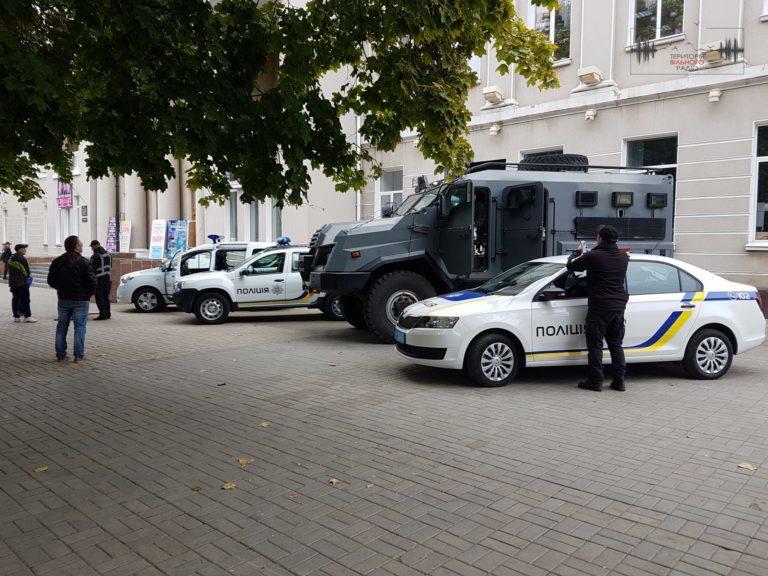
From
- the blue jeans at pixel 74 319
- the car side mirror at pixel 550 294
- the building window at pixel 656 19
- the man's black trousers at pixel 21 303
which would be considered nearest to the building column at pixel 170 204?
the man's black trousers at pixel 21 303

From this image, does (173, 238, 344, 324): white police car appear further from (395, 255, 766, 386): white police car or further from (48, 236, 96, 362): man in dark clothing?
(395, 255, 766, 386): white police car

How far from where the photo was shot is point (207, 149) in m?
6.85

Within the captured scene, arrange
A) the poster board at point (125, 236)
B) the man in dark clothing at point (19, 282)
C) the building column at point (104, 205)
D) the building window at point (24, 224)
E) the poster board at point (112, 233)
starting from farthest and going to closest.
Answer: the building window at point (24, 224) → the building column at point (104, 205) → the poster board at point (112, 233) → the poster board at point (125, 236) → the man in dark clothing at point (19, 282)

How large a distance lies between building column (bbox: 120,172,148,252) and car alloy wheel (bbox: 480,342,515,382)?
89.4 ft

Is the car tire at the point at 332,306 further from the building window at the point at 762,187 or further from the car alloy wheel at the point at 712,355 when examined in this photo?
the building window at the point at 762,187

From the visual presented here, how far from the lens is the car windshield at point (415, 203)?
1175 cm

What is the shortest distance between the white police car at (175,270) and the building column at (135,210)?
593 inches

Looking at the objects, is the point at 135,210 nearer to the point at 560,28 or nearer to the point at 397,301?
the point at 560,28

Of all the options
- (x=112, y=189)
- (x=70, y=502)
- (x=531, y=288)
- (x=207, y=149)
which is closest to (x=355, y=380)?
(x=531, y=288)

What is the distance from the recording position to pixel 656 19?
1529 centimetres

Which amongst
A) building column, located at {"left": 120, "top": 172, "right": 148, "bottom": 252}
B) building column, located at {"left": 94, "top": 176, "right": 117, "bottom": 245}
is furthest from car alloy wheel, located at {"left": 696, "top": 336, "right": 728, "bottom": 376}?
building column, located at {"left": 94, "top": 176, "right": 117, "bottom": 245}

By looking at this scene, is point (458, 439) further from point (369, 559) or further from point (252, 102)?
point (252, 102)

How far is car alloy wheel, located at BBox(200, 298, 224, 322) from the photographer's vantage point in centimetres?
1473

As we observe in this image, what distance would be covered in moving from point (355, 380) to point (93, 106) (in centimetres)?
429
